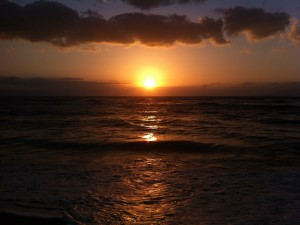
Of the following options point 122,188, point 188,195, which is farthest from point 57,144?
point 188,195

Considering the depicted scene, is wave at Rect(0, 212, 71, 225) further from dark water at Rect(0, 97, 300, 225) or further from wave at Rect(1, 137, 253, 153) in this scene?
wave at Rect(1, 137, 253, 153)

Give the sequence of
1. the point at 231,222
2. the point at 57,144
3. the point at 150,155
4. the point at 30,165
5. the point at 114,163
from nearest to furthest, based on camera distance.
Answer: the point at 231,222 < the point at 30,165 < the point at 114,163 < the point at 150,155 < the point at 57,144

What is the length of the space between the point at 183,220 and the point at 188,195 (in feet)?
5.12

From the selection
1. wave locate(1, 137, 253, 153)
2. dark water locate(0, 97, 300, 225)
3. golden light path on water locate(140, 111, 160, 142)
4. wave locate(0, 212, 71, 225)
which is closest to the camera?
wave locate(0, 212, 71, 225)

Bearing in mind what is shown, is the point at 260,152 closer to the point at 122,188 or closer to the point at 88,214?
the point at 122,188

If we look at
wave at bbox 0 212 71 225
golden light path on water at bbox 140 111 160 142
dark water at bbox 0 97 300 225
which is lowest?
golden light path on water at bbox 140 111 160 142

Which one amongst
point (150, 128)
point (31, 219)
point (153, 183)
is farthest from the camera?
point (150, 128)

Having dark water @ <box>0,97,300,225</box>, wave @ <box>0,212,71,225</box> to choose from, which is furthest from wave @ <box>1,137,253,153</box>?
wave @ <box>0,212,71,225</box>

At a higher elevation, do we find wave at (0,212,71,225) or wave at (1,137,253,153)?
wave at (0,212,71,225)

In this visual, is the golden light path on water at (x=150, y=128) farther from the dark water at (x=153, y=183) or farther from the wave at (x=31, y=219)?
the wave at (x=31, y=219)

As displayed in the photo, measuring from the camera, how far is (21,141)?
55.2 ft

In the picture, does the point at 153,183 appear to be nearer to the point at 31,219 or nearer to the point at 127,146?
the point at 31,219

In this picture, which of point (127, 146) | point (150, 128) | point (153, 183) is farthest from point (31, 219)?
point (150, 128)

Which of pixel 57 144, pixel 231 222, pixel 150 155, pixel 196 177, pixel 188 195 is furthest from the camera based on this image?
pixel 57 144
